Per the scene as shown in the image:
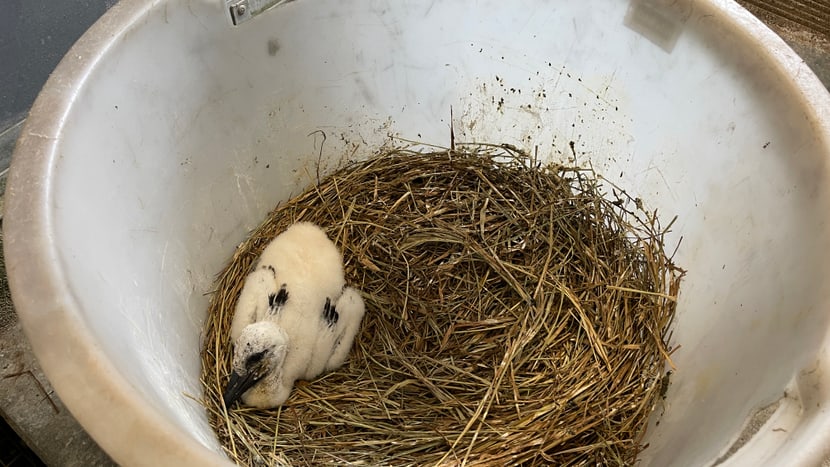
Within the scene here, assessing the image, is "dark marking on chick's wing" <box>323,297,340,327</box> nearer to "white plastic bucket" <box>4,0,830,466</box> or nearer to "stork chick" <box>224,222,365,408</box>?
"stork chick" <box>224,222,365,408</box>

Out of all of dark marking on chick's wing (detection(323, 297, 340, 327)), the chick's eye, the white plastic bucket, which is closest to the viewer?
the white plastic bucket

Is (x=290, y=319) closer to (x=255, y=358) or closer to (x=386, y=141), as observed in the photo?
(x=255, y=358)

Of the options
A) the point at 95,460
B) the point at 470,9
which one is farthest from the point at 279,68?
the point at 95,460

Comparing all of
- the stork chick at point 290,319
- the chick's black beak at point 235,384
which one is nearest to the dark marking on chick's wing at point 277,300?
the stork chick at point 290,319

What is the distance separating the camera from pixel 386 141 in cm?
138

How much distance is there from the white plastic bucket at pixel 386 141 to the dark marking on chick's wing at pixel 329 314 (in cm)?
23

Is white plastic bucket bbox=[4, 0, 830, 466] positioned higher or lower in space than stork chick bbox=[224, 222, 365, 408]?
higher

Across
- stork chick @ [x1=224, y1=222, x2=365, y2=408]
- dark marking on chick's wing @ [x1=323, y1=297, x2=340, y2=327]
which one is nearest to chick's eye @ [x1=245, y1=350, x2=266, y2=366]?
stork chick @ [x1=224, y1=222, x2=365, y2=408]

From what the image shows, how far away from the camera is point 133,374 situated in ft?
2.31

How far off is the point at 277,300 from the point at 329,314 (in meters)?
0.10

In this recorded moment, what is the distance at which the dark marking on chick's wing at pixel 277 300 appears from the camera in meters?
1.06

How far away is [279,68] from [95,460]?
858mm

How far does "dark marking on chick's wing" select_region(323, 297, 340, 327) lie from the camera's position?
1.10 m

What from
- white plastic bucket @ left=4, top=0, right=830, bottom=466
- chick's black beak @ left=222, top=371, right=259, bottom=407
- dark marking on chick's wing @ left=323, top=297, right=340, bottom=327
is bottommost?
chick's black beak @ left=222, top=371, right=259, bottom=407
